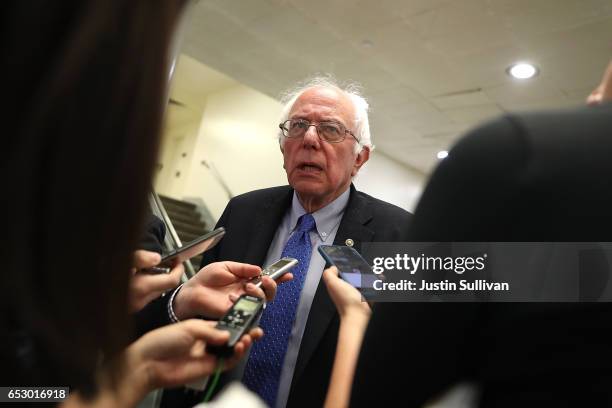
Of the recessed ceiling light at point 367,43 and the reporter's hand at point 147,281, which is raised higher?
the recessed ceiling light at point 367,43

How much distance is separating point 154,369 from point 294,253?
77 cm

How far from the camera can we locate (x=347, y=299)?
81 centimetres

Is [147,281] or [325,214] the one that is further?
[325,214]

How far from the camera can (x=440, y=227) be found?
1.57ft

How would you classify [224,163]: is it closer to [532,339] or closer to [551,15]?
[551,15]

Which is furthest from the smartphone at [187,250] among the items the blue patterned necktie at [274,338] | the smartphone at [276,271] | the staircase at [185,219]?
the staircase at [185,219]

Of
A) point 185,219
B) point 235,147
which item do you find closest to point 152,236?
point 185,219

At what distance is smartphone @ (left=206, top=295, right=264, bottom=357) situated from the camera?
64 centimetres

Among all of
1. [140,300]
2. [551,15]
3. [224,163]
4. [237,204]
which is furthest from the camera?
[224,163]

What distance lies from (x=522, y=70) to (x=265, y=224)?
10.9 feet

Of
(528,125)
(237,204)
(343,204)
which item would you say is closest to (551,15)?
(343,204)

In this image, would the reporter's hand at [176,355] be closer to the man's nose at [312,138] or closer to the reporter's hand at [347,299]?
the reporter's hand at [347,299]

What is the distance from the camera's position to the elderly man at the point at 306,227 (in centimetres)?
117

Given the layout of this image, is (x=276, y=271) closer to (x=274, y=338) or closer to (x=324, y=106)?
(x=274, y=338)
